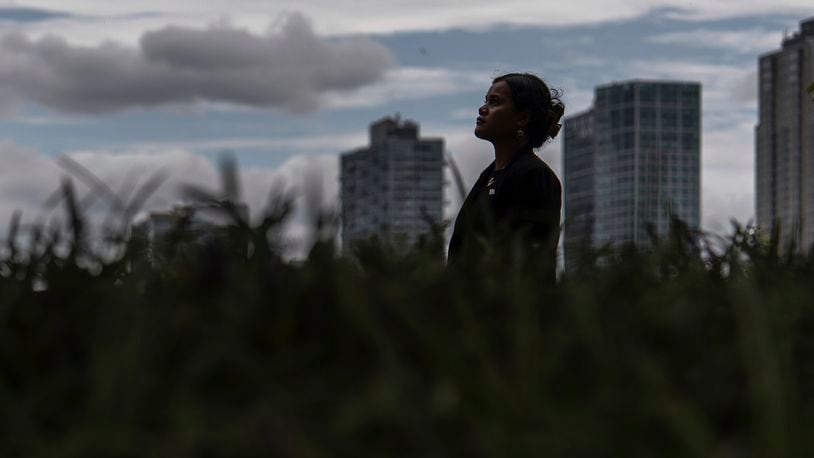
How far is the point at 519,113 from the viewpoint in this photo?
882 centimetres

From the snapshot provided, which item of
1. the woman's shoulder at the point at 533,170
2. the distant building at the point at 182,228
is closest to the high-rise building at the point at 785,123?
the woman's shoulder at the point at 533,170

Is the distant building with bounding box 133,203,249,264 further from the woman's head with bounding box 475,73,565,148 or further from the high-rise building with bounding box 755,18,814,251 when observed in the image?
the high-rise building with bounding box 755,18,814,251

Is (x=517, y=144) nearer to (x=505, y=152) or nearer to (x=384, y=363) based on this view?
(x=505, y=152)

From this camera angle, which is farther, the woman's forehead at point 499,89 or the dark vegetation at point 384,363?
the woman's forehead at point 499,89

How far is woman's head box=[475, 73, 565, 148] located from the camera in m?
8.75

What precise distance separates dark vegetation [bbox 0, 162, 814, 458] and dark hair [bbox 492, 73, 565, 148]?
225 inches

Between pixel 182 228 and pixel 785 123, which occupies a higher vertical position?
pixel 785 123

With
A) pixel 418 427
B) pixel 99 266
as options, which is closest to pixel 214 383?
pixel 418 427

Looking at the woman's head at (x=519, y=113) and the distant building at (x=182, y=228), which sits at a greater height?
the woman's head at (x=519, y=113)

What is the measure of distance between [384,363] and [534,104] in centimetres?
678

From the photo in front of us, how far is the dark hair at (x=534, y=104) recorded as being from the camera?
8812 mm

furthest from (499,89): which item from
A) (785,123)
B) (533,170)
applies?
(785,123)

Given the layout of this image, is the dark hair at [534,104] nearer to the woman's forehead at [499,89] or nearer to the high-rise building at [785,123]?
the woman's forehead at [499,89]

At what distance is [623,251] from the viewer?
3.50m
